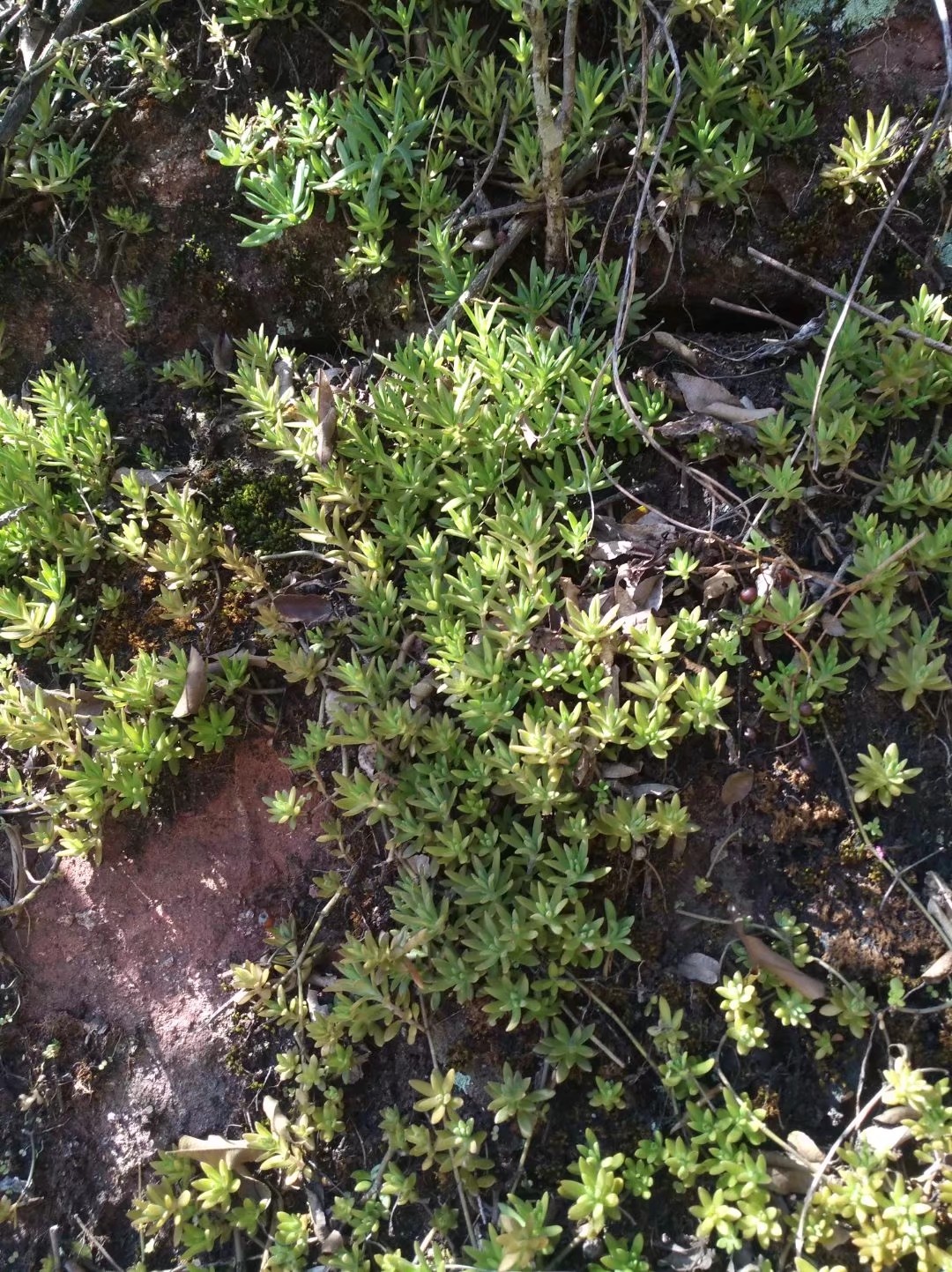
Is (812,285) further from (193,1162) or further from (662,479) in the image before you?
(193,1162)

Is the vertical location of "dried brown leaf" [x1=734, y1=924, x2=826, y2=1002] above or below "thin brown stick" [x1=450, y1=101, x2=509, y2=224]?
Result: below

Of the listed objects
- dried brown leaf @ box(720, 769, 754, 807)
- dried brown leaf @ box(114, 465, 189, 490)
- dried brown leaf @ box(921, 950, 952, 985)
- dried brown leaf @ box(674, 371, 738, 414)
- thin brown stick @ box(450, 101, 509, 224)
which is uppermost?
thin brown stick @ box(450, 101, 509, 224)

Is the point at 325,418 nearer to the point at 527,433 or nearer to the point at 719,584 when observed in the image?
the point at 527,433

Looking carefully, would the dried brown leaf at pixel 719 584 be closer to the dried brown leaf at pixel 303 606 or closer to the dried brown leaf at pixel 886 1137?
the dried brown leaf at pixel 303 606

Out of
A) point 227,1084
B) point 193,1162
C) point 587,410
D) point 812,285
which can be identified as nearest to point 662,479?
point 587,410

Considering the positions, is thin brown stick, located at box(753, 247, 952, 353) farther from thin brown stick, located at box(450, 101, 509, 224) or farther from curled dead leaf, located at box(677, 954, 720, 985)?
curled dead leaf, located at box(677, 954, 720, 985)

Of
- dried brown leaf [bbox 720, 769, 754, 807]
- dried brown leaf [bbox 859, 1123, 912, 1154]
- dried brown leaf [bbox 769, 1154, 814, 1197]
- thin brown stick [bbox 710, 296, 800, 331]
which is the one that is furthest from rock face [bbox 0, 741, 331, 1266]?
thin brown stick [bbox 710, 296, 800, 331]
